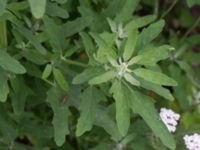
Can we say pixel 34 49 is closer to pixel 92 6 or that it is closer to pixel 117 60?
pixel 117 60

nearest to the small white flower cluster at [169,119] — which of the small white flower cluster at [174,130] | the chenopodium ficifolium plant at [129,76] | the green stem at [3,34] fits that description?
the small white flower cluster at [174,130]

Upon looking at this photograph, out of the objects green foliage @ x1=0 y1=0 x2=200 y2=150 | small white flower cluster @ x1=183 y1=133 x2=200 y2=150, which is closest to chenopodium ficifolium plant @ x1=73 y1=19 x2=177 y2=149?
green foliage @ x1=0 y1=0 x2=200 y2=150

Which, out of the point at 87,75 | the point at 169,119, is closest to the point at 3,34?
the point at 87,75

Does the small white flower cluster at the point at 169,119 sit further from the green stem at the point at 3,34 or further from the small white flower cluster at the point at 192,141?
the green stem at the point at 3,34

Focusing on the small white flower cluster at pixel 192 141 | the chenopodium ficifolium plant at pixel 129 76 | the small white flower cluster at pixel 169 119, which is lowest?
the small white flower cluster at pixel 192 141

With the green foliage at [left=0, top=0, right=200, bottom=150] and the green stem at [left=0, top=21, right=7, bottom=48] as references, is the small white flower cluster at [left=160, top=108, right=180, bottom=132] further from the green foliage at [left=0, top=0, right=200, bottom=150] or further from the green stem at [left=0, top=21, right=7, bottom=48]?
the green stem at [left=0, top=21, right=7, bottom=48]

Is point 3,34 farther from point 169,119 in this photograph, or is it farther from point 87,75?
point 169,119
